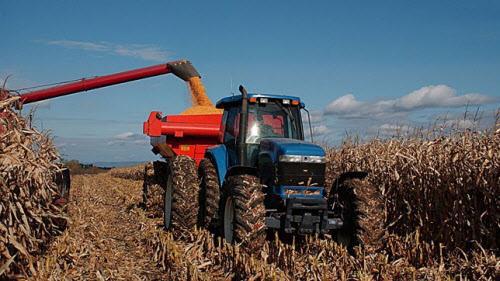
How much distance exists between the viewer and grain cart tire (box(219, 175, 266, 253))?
21.3 feet

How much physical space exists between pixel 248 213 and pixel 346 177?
1776mm

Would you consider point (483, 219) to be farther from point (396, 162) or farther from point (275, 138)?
point (275, 138)

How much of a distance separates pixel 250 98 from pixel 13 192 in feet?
11.8

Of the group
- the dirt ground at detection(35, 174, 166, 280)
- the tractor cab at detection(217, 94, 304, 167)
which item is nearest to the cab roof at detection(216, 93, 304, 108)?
the tractor cab at detection(217, 94, 304, 167)

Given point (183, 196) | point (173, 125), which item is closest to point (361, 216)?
point (183, 196)

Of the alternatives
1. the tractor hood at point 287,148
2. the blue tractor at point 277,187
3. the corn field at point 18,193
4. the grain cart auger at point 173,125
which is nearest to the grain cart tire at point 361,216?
the blue tractor at point 277,187

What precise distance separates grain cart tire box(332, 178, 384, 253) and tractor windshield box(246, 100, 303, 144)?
120cm

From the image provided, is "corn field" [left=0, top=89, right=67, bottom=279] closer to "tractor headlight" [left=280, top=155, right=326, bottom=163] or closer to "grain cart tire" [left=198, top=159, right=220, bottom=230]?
"grain cart tire" [left=198, top=159, right=220, bottom=230]

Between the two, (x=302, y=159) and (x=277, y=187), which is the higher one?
(x=302, y=159)

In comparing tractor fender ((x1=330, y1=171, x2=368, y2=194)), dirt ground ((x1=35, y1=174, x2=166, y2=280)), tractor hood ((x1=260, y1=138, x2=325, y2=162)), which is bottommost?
dirt ground ((x1=35, y1=174, x2=166, y2=280))

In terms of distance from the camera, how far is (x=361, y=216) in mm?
6906

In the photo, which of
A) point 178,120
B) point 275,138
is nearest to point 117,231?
point 178,120

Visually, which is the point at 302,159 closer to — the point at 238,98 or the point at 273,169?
the point at 273,169

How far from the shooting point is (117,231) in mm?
9555
